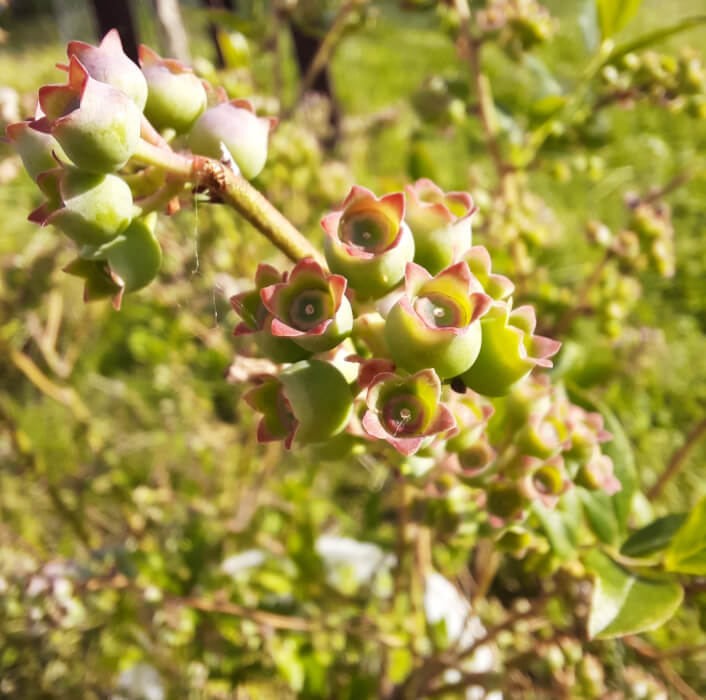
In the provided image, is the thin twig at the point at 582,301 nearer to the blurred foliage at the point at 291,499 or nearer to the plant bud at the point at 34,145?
the blurred foliage at the point at 291,499

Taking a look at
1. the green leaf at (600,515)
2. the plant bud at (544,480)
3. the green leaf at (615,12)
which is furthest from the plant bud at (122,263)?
the green leaf at (615,12)

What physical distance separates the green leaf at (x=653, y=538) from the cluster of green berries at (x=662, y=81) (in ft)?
1.57

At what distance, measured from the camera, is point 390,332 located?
1.13 ft

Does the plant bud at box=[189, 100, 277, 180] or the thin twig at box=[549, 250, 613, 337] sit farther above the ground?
the plant bud at box=[189, 100, 277, 180]

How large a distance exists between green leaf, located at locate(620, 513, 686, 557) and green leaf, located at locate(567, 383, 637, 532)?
20 mm

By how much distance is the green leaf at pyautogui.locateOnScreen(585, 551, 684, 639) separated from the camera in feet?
1.45

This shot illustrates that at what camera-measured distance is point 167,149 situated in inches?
14.1

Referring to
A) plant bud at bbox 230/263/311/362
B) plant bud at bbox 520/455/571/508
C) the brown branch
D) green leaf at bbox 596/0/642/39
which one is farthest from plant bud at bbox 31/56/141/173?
the brown branch

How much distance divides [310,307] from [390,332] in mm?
51

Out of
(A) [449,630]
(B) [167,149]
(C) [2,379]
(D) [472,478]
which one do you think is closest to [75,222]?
(B) [167,149]

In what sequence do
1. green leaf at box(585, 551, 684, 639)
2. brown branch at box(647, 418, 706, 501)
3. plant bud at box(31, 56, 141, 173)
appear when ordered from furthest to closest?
1. brown branch at box(647, 418, 706, 501)
2. green leaf at box(585, 551, 684, 639)
3. plant bud at box(31, 56, 141, 173)

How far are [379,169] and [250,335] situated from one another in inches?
83.2

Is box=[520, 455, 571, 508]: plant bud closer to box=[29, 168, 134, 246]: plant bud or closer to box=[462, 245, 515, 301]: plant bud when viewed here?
box=[462, 245, 515, 301]: plant bud

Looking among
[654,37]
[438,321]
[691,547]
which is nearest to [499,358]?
[438,321]
